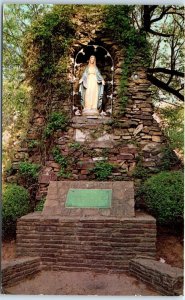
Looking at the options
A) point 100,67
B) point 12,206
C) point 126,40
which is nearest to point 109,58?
point 100,67

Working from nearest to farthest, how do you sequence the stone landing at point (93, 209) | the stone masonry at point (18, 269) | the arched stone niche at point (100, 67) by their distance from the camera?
the stone masonry at point (18, 269), the stone landing at point (93, 209), the arched stone niche at point (100, 67)

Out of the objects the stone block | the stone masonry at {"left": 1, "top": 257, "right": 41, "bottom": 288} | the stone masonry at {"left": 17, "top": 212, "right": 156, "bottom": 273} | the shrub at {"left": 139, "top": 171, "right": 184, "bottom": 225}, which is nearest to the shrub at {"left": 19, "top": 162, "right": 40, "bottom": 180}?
the stone masonry at {"left": 17, "top": 212, "right": 156, "bottom": 273}

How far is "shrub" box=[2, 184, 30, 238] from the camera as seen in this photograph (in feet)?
19.6

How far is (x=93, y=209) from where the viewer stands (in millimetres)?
5801

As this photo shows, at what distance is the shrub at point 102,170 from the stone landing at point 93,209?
363 millimetres

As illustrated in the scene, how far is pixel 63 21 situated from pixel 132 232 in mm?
4197

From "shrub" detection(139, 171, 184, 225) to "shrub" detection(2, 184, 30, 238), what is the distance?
7.07ft

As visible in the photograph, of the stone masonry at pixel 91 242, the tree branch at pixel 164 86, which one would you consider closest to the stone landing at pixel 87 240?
the stone masonry at pixel 91 242

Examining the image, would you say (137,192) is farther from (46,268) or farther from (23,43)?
(23,43)

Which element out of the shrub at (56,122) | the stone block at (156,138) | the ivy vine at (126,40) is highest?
the ivy vine at (126,40)

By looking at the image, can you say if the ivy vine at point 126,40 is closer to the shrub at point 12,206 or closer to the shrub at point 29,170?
the shrub at point 29,170

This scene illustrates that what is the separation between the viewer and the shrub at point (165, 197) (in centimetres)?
596

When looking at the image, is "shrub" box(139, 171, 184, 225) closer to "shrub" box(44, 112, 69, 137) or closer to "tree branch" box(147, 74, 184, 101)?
"shrub" box(44, 112, 69, 137)

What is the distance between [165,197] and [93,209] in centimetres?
126
